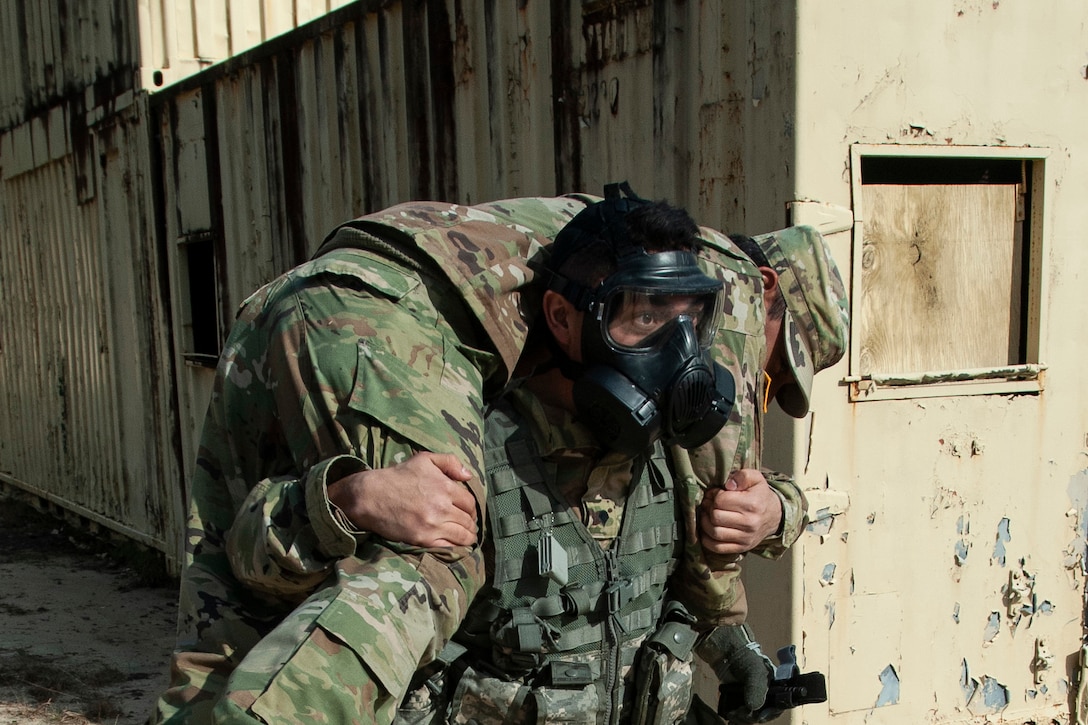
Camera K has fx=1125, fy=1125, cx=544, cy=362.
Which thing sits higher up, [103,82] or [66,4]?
[66,4]

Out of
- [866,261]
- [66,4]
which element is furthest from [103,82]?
[866,261]

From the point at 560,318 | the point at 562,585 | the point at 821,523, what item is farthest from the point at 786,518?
the point at 821,523

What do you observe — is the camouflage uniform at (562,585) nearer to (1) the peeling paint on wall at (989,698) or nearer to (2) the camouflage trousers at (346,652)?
(2) the camouflage trousers at (346,652)

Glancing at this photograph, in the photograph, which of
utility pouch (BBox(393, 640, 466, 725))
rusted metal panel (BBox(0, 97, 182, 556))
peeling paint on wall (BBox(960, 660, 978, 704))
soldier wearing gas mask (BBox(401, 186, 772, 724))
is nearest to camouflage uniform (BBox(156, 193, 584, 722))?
soldier wearing gas mask (BBox(401, 186, 772, 724))

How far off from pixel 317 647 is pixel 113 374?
665 centimetres

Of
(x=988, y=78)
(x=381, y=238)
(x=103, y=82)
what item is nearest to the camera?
(x=381, y=238)

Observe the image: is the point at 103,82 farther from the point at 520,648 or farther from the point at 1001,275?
the point at 520,648

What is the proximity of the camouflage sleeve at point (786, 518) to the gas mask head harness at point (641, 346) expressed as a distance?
42cm

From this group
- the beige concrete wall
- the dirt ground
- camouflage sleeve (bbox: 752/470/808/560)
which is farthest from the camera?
Answer: the dirt ground

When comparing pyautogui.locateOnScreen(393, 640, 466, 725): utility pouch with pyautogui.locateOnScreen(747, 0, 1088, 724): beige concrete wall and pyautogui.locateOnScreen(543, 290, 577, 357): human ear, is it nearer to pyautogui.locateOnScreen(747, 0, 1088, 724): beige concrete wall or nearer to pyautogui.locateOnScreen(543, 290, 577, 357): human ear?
pyautogui.locateOnScreen(543, 290, 577, 357): human ear

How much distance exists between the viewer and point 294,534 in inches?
65.4

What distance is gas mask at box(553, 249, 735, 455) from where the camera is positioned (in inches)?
76.7

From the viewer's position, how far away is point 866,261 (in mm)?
3598

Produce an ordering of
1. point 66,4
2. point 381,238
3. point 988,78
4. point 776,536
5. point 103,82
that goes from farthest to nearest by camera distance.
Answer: point 66,4 → point 103,82 → point 988,78 → point 776,536 → point 381,238
